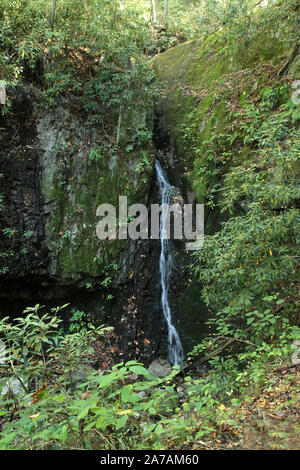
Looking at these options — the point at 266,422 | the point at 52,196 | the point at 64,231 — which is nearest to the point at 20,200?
the point at 52,196

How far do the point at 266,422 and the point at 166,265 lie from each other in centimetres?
510

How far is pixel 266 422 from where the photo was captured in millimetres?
2068

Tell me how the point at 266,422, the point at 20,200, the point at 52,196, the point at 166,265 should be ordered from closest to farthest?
the point at 266,422 < the point at 20,200 < the point at 52,196 < the point at 166,265

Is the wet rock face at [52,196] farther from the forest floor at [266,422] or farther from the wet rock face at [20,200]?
the forest floor at [266,422]

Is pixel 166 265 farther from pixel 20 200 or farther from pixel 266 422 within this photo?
pixel 266 422

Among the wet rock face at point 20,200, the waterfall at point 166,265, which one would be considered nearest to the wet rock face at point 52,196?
the wet rock face at point 20,200

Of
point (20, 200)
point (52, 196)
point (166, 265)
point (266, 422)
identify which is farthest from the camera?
point (166, 265)

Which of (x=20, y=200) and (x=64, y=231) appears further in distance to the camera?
(x=64, y=231)

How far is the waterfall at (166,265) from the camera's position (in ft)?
20.6

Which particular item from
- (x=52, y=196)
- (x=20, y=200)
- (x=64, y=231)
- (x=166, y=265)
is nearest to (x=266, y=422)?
(x=166, y=265)

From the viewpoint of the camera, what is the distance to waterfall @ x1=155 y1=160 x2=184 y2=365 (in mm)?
6280

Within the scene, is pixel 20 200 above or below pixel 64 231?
above

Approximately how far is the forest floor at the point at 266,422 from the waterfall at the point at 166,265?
381 centimetres

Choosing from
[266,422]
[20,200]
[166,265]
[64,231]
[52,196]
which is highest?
[52,196]
